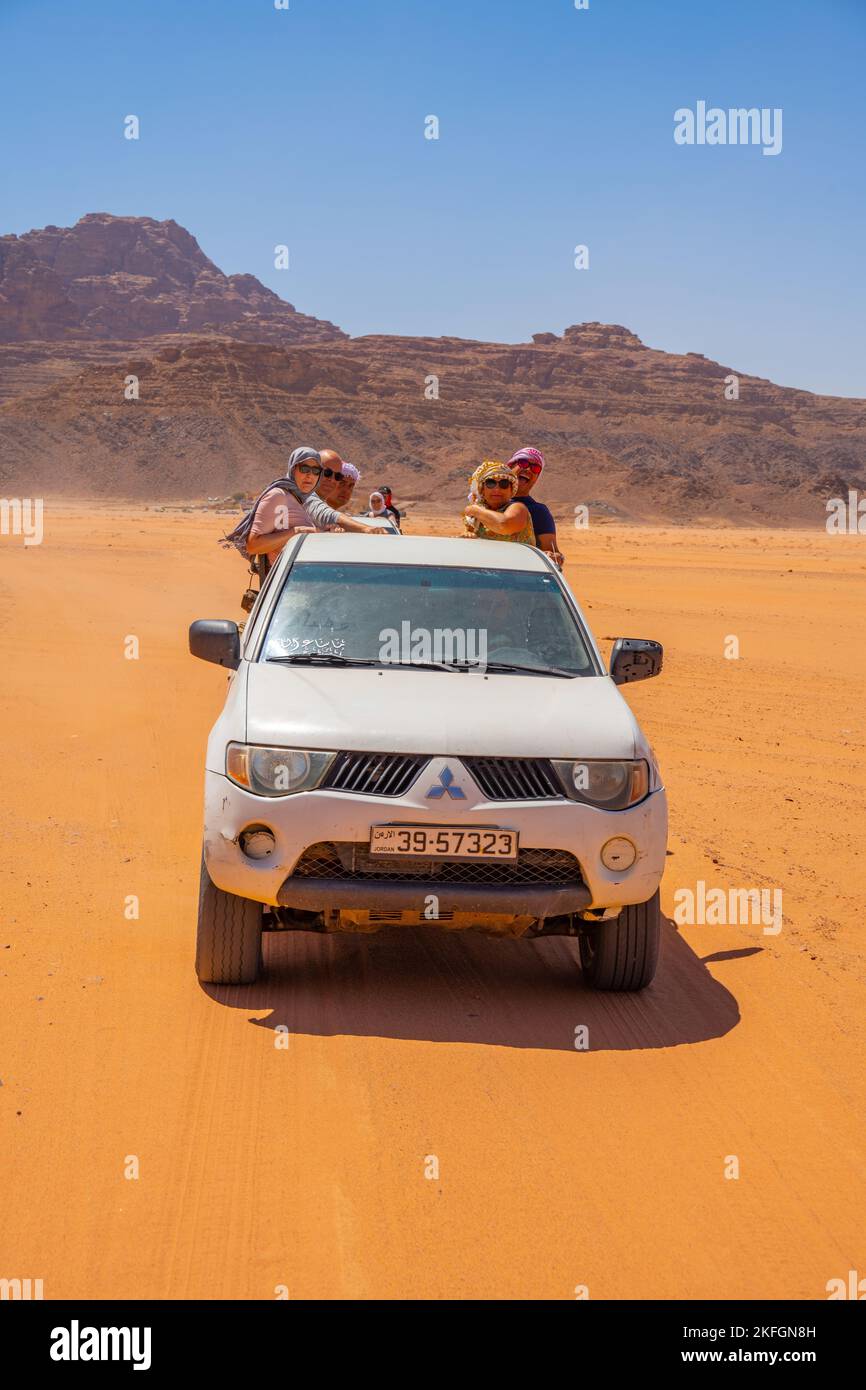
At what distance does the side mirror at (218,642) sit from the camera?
622cm

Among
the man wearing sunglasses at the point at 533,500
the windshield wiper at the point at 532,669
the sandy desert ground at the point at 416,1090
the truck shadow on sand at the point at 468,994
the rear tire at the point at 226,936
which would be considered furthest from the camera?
the man wearing sunglasses at the point at 533,500

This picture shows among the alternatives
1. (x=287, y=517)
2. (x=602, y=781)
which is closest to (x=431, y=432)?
(x=287, y=517)

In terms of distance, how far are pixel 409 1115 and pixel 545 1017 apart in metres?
1.06

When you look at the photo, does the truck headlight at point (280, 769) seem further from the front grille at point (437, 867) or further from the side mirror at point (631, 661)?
the side mirror at point (631, 661)

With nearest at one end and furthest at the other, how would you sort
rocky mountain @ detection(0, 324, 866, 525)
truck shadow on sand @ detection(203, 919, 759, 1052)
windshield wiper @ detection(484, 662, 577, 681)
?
truck shadow on sand @ detection(203, 919, 759, 1052), windshield wiper @ detection(484, 662, 577, 681), rocky mountain @ detection(0, 324, 866, 525)

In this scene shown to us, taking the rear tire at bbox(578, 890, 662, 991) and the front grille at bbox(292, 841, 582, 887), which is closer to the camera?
the front grille at bbox(292, 841, 582, 887)

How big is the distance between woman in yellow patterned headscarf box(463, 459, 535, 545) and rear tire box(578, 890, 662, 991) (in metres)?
3.34

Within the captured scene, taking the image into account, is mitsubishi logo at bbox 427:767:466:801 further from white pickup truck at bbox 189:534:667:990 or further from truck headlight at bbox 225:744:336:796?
truck headlight at bbox 225:744:336:796

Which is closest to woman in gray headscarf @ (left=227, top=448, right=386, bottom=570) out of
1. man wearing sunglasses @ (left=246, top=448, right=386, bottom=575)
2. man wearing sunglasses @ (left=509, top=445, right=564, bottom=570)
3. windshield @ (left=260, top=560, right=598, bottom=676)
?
man wearing sunglasses @ (left=246, top=448, right=386, bottom=575)

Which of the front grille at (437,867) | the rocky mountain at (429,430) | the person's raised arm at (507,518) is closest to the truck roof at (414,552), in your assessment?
the person's raised arm at (507,518)

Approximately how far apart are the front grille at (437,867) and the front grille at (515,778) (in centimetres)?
21

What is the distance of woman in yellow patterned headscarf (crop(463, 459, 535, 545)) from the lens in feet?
27.4

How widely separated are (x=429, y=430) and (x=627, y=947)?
427 feet
